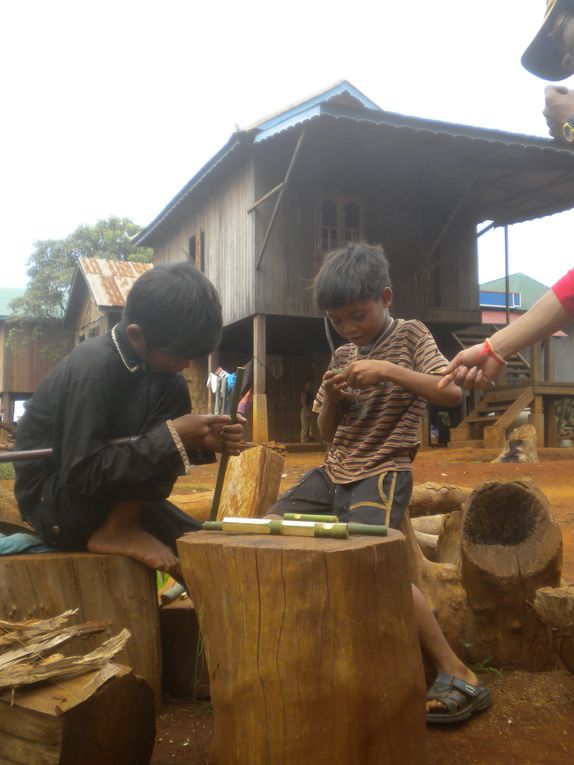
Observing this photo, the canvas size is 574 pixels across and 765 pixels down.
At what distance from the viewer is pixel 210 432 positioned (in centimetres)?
253

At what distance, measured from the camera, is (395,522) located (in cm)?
254

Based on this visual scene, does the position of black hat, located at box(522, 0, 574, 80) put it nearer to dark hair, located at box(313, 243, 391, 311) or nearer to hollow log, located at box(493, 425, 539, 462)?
dark hair, located at box(313, 243, 391, 311)

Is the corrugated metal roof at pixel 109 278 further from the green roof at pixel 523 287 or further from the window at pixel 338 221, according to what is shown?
the green roof at pixel 523 287

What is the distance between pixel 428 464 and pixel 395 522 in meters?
7.67

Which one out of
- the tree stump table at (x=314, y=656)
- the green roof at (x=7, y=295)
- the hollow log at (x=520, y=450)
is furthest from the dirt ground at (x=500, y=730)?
the green roof at (x=7, y=295)

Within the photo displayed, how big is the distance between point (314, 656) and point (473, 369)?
97cm

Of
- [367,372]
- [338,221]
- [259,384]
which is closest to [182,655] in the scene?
[367,372]

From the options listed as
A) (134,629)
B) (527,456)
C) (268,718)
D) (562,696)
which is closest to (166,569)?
(134,629)

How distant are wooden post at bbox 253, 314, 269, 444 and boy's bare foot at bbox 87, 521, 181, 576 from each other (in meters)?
9.71

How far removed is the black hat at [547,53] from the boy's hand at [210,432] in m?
1.42

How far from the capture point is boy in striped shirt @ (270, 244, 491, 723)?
2504 millimetres

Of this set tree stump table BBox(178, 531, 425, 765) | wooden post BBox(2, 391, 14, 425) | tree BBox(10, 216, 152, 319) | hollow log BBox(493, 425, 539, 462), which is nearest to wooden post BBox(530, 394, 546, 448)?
hollow log BBox(493, 425, 539, 462)

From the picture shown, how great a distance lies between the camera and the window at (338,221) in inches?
520

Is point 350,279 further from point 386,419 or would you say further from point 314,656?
point 314,656
